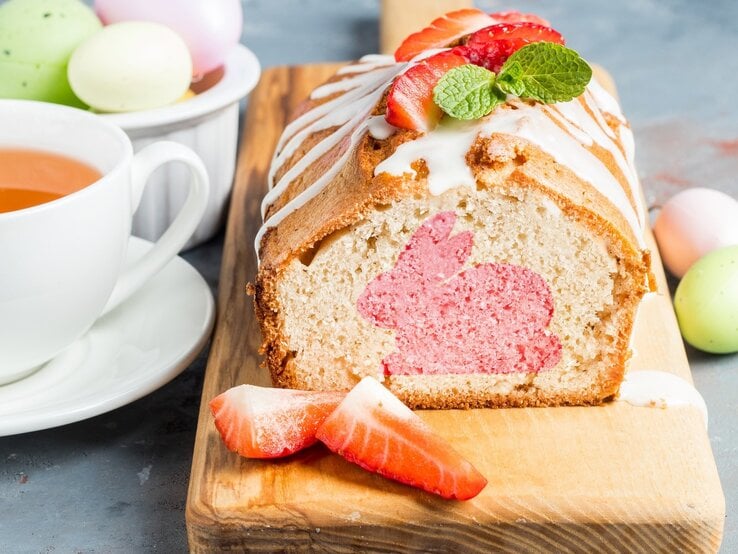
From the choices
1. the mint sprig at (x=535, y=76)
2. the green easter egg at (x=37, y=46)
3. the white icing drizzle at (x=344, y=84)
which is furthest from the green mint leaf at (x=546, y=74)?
the green easter egg at (x=37, y=46)

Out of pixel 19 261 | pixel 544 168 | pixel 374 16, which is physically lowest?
pixel 374 16

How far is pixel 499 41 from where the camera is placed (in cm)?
198

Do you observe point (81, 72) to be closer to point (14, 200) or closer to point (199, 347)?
point (14, 200)

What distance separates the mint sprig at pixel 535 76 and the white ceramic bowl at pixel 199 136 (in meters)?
0.74

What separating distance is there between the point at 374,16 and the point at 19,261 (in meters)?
2.14

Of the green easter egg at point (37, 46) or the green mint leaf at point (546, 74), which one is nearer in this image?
the green mint leaf at point (546, 74)

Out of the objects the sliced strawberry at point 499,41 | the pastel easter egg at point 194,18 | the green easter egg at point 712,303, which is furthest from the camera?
the pastel easter egg at point 194,18

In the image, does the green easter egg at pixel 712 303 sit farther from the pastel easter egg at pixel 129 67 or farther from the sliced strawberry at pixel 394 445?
the pastel easter egg at pixel 129 67

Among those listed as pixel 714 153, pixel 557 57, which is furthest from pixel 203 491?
pixel 714 153

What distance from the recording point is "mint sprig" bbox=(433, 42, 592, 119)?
1.86 metres

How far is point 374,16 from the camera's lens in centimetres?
368

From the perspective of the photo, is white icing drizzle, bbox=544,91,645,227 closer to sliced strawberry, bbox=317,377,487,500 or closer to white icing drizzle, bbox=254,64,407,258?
white icing drizzle, bbox=254,64,407,258

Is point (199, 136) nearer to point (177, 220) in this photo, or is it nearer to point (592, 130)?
point (177, 220)

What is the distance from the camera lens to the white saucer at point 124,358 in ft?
6.11
